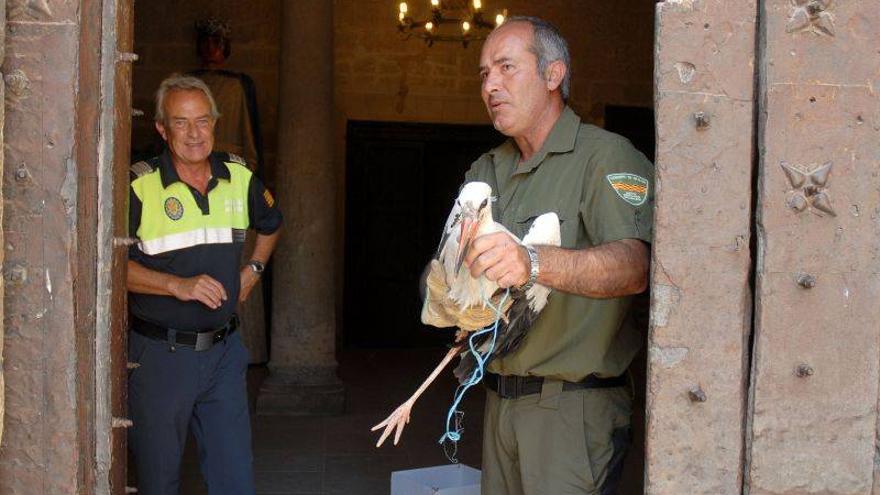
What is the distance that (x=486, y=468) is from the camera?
12.2 feet

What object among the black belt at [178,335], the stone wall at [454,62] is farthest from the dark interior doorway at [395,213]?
the black belt at [178,335]

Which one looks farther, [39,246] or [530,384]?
[530,384]

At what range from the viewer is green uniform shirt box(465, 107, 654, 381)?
3.35 meters

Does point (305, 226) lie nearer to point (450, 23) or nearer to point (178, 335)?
point (450, 23)

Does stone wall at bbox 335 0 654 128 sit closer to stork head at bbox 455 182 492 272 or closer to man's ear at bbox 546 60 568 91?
man's ear at bbox 546 60 568 91

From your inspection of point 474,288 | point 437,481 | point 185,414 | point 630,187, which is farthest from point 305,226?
point 474,288

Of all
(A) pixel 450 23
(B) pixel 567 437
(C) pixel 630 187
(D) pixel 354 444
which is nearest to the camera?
(C) pixel 630 187

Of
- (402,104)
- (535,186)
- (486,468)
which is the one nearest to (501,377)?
(486,468)

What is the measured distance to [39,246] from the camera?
3025 mm

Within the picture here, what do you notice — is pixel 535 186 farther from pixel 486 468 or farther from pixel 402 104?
pixel 402 104

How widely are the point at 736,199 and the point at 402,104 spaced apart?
7.43m

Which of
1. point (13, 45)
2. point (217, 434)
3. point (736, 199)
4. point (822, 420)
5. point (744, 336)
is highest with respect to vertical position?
point (13, 45)

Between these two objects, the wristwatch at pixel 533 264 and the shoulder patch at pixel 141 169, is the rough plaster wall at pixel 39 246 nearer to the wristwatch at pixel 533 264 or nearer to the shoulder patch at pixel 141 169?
the wristwatch at pixel 533 264

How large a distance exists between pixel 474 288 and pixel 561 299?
469mm
